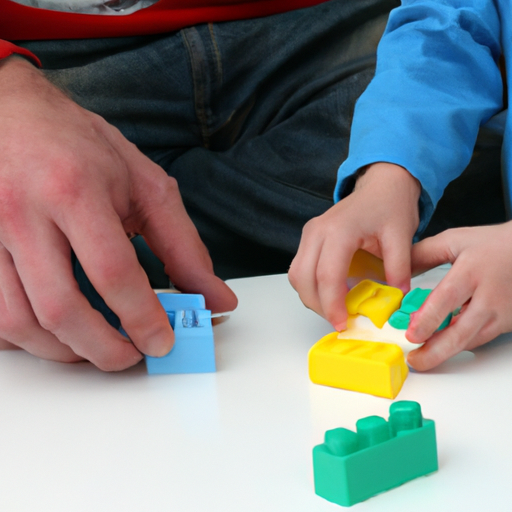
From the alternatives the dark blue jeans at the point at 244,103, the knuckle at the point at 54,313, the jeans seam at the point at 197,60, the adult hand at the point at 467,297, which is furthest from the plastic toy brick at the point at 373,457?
the jeans seam at the point at 197,60

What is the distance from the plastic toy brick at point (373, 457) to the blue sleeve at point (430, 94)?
362mm

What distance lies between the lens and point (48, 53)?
1.02 m

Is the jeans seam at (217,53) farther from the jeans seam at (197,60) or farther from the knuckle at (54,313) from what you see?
the knuckle at (54,313)

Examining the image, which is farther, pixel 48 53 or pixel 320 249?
pixel 48 53

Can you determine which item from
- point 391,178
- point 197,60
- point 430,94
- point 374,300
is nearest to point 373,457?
point 374,300

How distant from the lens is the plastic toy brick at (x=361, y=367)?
0.49 meters

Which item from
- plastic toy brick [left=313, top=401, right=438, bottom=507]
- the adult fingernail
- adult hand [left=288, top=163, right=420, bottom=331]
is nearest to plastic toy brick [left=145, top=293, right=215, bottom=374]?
the adult fingernail

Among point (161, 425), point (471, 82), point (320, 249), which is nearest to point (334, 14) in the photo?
point (471, 82)

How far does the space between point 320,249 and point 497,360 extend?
190 mm

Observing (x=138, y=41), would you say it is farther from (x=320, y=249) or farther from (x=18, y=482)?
(x=18, y=482)

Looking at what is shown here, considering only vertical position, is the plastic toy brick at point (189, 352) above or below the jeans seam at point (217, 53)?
below

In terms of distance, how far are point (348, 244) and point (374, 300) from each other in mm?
59

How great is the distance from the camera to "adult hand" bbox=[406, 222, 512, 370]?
535 mm

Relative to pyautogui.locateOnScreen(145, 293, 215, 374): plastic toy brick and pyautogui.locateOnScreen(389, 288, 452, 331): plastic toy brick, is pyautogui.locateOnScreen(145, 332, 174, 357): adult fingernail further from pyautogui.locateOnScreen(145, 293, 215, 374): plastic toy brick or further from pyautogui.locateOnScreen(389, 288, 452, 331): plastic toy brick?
pyautogui.locateOnScreen(389, 288, 452, 331): plastic toy brick
